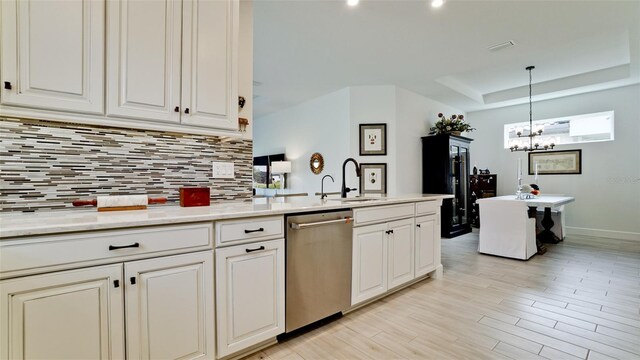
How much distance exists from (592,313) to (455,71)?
3.41 m

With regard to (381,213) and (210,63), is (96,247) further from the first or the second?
(381,213)

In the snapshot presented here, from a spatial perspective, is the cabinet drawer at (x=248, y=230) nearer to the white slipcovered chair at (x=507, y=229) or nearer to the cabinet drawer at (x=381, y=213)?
the cabinet drawer at (x=381, y=213)

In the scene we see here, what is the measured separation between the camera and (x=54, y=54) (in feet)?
4.41

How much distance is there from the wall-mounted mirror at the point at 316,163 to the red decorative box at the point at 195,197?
353 cm

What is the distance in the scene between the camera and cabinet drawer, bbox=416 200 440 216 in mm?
2717

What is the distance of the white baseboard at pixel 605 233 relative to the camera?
481 centimetres

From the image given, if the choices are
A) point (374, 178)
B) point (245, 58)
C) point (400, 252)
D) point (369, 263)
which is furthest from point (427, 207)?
point (245, 58)

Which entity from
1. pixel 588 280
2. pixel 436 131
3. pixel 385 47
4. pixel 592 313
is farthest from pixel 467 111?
pixel 592 313

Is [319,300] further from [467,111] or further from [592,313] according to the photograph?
[467,111]

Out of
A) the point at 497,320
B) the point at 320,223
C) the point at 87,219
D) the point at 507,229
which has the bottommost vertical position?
the point at 497,320

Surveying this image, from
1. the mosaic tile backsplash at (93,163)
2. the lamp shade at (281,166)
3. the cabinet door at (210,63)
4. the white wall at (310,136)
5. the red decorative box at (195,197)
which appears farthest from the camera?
the lamp shade at (281,166)

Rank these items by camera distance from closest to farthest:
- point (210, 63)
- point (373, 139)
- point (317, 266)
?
point (210, 63), point (317, 266), point (373, 139)

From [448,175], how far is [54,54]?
5193 millimetres

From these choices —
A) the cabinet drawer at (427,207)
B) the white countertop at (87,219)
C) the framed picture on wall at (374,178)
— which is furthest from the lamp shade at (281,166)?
the white countertop at (87,219)
